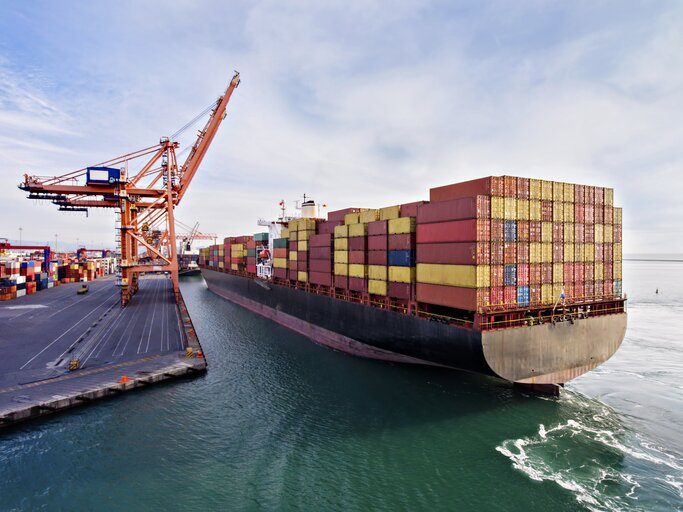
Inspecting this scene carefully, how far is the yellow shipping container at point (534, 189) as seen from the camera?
22891 millimetres

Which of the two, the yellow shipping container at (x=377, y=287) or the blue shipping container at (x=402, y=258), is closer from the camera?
the blue shipping container at (x=402, y=258)

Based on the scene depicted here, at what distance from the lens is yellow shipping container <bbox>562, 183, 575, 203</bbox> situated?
2411 cm

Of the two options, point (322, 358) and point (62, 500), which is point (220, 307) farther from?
point (62, 500)

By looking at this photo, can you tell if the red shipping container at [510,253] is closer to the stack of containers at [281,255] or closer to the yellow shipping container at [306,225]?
the yellow shipping container at [306,225]

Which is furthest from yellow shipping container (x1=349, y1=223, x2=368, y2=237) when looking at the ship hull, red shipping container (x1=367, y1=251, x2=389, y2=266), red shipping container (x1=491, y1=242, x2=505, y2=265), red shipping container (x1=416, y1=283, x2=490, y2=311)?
red shipping container (x1=491, y1=242, x2=505, y2=265)

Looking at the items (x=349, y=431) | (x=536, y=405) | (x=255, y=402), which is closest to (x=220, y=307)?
(x=255, y=402)

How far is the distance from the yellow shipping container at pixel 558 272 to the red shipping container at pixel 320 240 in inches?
840

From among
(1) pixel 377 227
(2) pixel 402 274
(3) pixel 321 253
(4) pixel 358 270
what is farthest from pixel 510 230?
(3) pixel 321 253

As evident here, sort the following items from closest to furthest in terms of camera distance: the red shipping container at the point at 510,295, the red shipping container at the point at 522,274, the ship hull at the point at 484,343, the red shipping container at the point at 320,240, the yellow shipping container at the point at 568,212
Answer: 1. the ship hull at the point at 484,343
2. the red shipping container at the point at 510,295
3. the red shipping container at the point at 522,274
4. the yellow shipping container at the point at 568,212
5. the red shipping container at the point at 320,240

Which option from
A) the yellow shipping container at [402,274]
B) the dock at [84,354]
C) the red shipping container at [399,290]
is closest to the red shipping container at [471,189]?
the yellow shipping container at [402,274]

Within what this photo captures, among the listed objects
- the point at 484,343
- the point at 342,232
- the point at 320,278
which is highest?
the point at 342,232

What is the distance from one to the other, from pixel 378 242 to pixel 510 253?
11.2m

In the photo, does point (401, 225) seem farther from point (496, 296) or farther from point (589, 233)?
point (589, 233)

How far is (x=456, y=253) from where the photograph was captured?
22375mm
